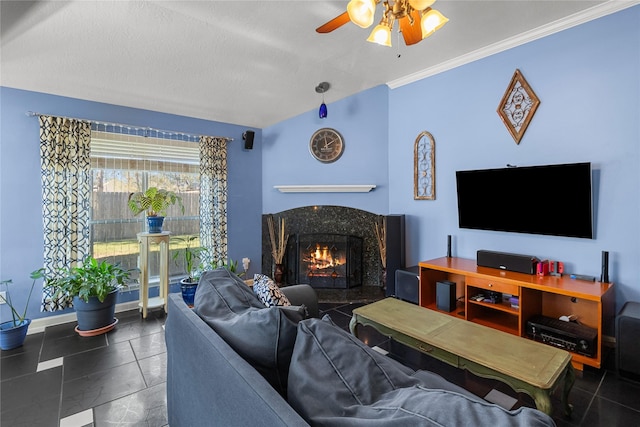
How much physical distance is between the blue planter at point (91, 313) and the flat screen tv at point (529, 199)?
366 cm

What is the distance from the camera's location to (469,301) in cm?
278

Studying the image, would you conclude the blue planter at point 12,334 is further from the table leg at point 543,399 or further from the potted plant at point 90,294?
the table leg at point 543,399

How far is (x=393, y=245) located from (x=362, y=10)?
2523mm

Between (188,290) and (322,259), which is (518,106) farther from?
(188,290)

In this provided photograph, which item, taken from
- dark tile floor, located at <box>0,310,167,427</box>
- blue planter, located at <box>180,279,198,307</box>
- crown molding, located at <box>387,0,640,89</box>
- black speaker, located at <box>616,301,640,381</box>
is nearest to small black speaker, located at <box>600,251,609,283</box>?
black speaker, located at <box>616,301,640,381</box>

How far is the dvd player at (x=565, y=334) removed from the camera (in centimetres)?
216

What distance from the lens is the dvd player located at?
2155 mm

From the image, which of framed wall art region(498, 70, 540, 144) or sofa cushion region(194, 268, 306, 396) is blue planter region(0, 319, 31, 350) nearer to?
sofa cushion region(194, 268, 306, 396)

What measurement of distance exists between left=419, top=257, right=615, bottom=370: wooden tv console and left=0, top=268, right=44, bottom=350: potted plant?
3.68 metres

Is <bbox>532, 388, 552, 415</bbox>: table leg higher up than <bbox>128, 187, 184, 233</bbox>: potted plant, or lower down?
lower down

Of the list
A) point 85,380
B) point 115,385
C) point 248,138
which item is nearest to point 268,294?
point 115,385

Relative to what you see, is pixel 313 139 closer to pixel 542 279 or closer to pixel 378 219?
pixel 378 219

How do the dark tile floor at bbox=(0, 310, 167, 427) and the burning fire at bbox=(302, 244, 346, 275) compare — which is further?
the burning fire at bbox=(302, 244, 346, 275)

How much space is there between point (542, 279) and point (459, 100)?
1950mm
